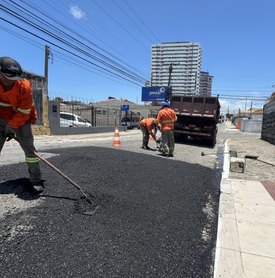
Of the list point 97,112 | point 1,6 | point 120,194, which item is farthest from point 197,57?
point 120,194

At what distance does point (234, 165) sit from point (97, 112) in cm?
2176

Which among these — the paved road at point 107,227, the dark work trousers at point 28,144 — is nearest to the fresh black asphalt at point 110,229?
the paved road at point 107,227

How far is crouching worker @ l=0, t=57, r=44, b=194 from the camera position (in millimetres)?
4129

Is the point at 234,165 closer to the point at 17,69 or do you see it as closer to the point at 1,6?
the point at 17,69

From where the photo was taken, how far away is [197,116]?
16.0m

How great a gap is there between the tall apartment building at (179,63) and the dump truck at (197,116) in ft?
109

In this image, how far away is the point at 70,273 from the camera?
9.14 feet

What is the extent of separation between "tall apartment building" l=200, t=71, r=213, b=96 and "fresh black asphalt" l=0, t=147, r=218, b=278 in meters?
56.4

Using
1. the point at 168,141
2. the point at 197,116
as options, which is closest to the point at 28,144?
the point at 168,141

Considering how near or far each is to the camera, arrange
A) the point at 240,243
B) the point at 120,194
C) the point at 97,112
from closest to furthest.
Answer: the point at 240,243, the point at 120,194, the point at 97,112

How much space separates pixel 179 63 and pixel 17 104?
47.9 meters

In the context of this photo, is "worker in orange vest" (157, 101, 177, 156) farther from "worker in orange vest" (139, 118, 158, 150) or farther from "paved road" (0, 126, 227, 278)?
"paved road" (0, 126, 227, 278)

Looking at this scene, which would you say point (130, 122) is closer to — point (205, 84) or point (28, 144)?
point (205, 84)

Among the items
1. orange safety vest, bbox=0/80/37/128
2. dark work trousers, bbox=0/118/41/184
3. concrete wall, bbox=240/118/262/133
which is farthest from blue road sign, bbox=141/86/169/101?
orange safety vest, bbox=0/80/37/128
